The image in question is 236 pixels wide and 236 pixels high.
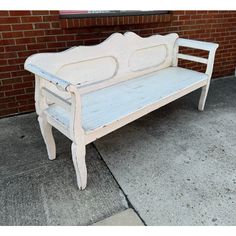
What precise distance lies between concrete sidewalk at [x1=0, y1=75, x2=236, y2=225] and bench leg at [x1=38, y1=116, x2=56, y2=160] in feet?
0.27

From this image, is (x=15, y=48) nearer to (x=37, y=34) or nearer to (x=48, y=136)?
(x=37, y=34)

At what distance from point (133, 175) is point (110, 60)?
1.14 metres

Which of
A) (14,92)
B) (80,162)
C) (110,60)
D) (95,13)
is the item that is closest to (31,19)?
(95,13)

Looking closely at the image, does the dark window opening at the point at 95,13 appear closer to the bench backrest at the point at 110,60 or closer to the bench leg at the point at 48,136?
the bench backrest at the point at 110,60

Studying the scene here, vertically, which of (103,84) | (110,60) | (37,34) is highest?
(37,34)

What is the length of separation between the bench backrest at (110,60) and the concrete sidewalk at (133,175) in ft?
2.00

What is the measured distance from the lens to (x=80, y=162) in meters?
1.82

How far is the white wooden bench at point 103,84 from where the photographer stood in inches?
71.2

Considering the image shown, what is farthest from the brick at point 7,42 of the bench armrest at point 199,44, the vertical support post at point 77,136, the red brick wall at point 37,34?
the bench armrest at point 199,44

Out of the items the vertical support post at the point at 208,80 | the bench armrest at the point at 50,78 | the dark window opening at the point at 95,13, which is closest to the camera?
the bench armrest at the point at 50,78

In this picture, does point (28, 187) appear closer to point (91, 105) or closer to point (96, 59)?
point (91, 105)

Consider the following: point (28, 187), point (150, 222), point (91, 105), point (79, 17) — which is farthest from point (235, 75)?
point (28, 187)

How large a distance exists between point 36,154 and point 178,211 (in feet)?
4.43

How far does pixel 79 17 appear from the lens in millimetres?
2781
